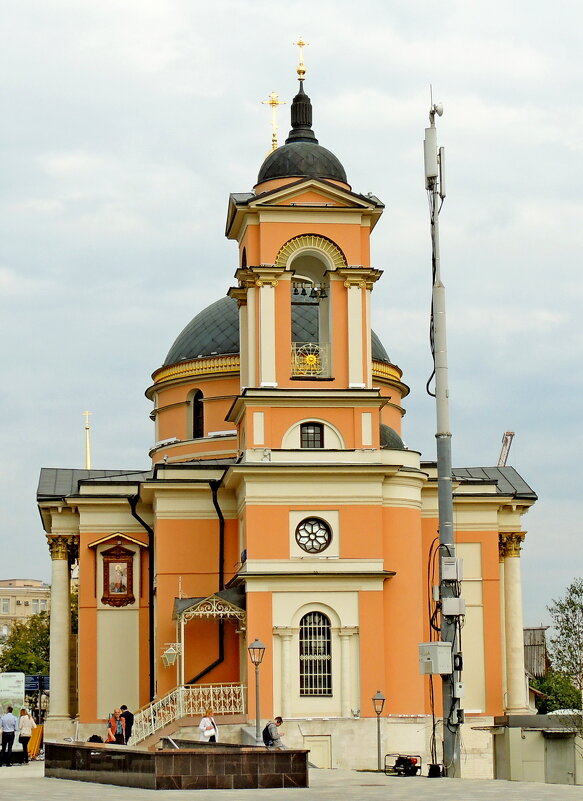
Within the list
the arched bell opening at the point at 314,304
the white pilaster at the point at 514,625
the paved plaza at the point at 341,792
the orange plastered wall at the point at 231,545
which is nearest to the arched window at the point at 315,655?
the orange plastered wall at the point at 231,545

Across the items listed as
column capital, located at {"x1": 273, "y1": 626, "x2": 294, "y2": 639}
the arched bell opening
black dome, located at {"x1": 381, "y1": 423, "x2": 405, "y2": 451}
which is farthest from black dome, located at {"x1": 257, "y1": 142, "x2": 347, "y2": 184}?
column capital, located at {"x1": 273, "y1": 626, "x2": 294, "y2": 639}

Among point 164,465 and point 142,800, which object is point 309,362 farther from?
point 142,800

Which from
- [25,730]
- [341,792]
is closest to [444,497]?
[341,792]

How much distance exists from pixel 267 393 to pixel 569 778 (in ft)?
42.6

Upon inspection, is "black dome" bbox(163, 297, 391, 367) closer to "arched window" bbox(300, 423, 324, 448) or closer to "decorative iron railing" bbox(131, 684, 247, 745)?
"arched window" bbox(300, 423, 324, 448)

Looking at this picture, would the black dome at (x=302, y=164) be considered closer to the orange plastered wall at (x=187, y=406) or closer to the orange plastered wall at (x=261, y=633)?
the orange plastered wall at (x=187, y=406)

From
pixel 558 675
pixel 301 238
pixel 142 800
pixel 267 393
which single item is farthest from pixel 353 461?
pixel 142 800

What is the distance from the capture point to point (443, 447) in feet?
75.4

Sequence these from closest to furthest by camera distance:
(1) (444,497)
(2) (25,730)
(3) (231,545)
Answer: (1) (444,497) < (2) (25,730) < (3) (231,545)

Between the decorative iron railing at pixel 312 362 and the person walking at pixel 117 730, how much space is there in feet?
33.5

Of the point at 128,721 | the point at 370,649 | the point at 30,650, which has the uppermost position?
the point at 370,649

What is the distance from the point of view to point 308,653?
37.8 metres

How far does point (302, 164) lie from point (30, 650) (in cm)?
5286

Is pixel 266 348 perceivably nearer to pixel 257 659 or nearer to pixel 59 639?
pixel 257 659
